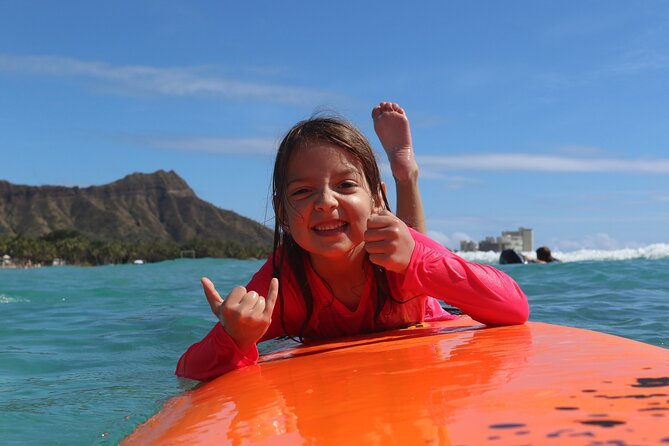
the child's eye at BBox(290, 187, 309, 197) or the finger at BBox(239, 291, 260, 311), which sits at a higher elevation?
the child's eye at BBox(290, 187, 309, 197)

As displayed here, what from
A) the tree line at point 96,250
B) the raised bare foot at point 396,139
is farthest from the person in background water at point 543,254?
the tree line at point 96,250

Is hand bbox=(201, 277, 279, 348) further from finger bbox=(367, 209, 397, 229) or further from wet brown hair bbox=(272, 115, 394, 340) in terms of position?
wet brown hair bbox=(272, 115, 394, 340)

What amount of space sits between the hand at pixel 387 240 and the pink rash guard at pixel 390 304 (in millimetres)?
96

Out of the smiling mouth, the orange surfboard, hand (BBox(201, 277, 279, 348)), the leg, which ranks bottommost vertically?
the orange surfboard

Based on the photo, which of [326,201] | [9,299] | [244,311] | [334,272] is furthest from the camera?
[9,299]

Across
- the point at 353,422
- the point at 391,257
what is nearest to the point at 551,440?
the point at 353,422

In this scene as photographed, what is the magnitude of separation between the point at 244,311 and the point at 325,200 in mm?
511

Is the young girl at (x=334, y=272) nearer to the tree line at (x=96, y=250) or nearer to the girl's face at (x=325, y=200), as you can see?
the girl's face at (x=325, y=200)

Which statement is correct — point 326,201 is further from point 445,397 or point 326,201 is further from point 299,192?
point 445,397

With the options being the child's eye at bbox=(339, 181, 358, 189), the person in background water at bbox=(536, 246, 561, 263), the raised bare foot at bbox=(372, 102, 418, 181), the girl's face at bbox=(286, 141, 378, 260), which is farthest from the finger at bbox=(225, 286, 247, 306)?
the person in background water at bbox=(536, 246, 561, 263)

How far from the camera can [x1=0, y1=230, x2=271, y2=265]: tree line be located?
74.2 meters

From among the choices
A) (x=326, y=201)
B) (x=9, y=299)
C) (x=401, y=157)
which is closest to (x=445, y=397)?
(x=326, y=201)

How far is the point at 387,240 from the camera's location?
2395 millimetres

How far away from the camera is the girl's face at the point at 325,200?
254 cm
